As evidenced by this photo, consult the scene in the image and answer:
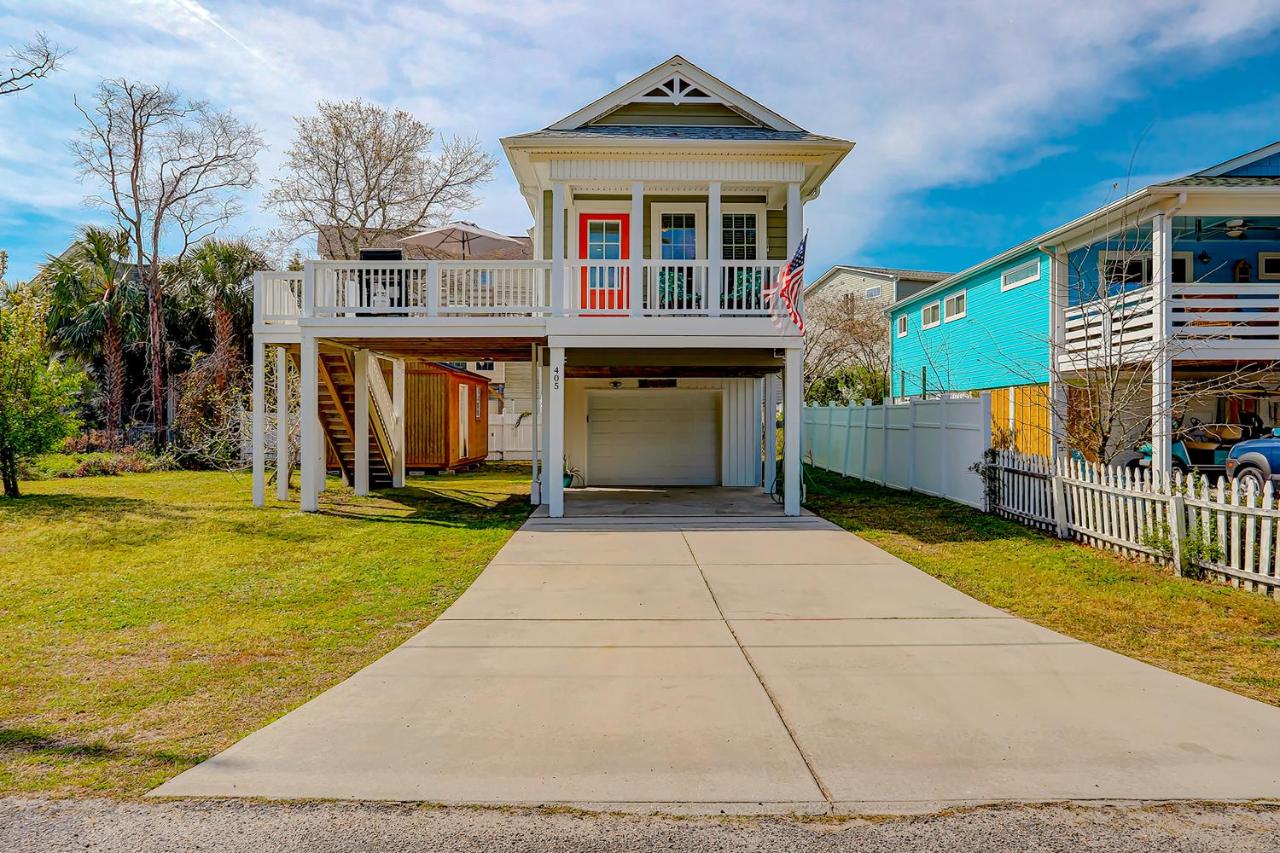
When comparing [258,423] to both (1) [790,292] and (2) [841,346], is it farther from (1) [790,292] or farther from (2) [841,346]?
(2) [841,346]

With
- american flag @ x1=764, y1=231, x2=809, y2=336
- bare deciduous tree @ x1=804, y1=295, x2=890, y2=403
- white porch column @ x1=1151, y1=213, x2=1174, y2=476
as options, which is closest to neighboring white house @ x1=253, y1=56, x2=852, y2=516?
american flag @ x1=764, y1=231, x2=809, y2=336

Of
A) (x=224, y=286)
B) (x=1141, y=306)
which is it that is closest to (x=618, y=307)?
(x=1141, y=306)

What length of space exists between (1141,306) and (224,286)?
77.5 ft

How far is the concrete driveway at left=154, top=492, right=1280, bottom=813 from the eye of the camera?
138 inches

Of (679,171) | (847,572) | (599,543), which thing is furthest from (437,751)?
(679,171)

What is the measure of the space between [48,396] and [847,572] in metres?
13.5

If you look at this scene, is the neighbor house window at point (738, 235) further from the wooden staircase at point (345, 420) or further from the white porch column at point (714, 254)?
the wooden staircase at point (345, 420)

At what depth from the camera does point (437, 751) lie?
386cm

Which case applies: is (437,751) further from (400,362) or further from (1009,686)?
(400,362)

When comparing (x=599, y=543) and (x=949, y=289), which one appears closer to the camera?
(x=599, y=543)

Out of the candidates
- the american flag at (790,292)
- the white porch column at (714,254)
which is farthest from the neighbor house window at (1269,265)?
the white porch column at (714,254)

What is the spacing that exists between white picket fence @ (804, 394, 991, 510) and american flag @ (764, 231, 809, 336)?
Answer: 3.19 metres

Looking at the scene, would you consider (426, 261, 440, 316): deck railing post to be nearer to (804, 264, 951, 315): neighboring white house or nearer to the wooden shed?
the wooden shed

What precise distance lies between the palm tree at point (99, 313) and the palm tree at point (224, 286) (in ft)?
5.94
